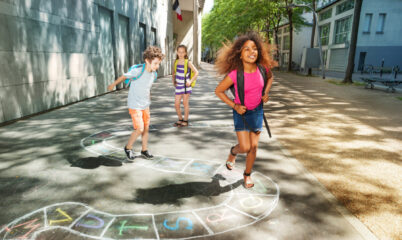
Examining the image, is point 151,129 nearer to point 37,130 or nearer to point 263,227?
point 37,130

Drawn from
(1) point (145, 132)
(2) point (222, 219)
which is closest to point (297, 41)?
(1) point (145, 132)

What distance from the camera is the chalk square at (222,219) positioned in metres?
2.62

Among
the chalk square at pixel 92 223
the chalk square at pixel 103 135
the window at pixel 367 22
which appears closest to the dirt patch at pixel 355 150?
the chalk square at pixel 92 223

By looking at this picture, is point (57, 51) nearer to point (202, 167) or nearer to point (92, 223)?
point (202, 167)

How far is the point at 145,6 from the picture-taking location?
1673cm

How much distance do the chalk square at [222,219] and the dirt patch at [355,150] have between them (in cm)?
Result: 125

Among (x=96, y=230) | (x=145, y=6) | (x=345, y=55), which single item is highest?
(x=145, y=6)

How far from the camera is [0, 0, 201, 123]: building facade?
6.50 meters

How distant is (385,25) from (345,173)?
36.0 meters

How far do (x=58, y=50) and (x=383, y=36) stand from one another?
36019 millimetres

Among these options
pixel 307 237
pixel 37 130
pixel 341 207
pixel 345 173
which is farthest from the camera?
pixel 37 130

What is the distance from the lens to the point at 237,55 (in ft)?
10.8

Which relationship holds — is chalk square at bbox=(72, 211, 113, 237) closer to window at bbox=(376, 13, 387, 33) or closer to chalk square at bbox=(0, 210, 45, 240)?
chalk square at bbox=(0, 210, 45, 240)

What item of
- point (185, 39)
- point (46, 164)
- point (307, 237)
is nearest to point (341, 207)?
point (307, 237)
